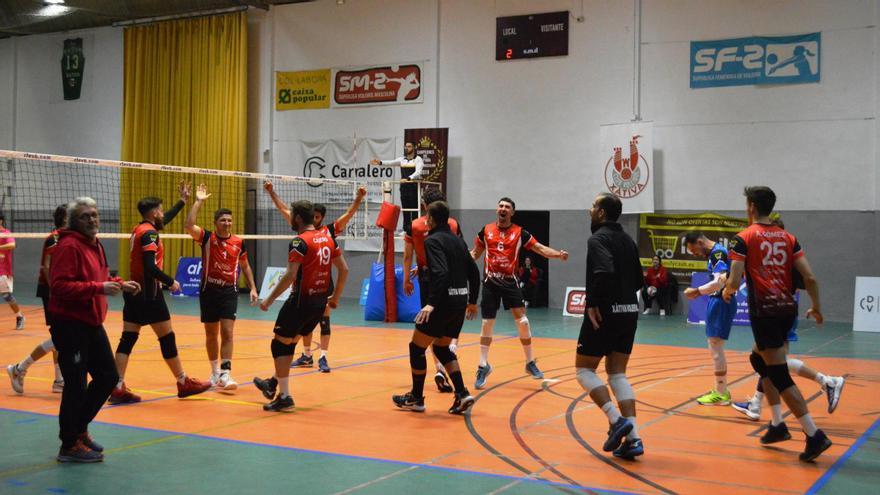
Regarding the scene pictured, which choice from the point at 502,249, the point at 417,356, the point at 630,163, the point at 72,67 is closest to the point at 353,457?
the point at 417,356

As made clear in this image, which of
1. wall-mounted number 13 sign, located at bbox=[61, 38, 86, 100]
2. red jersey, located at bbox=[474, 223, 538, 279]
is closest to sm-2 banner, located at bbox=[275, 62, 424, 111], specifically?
wall-mounted number 13 sign, located at bbox=[61, 38, 86, 100]

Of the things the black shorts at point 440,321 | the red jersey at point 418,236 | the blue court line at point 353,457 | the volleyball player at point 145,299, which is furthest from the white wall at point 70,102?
the black shorts at point 440,321

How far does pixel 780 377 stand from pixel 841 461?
0.71m

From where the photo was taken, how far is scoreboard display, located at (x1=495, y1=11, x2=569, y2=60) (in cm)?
2067

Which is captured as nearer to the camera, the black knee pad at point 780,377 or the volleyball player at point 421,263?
the black knee pad at point 780,377

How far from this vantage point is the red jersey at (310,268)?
25.1ft

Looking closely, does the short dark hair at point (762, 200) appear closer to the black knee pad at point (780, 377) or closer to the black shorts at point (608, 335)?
the black knee pad at point (780, 377)

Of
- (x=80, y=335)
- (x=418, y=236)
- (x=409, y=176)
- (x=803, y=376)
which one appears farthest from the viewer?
(x=409, y=176)

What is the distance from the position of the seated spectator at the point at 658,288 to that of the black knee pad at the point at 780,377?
13034 millimetres

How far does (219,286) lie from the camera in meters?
8.77

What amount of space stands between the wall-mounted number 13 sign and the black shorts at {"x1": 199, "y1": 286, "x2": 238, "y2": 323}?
2160 cm

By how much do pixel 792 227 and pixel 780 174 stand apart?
1164 millimetres

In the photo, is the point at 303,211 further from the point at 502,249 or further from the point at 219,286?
the point at 502,249

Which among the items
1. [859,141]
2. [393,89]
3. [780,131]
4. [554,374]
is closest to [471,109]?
[393,89]
